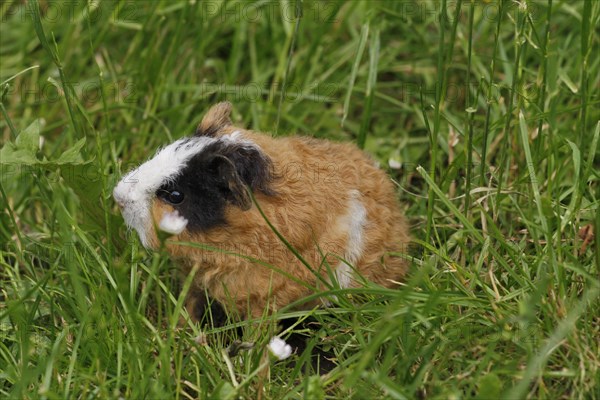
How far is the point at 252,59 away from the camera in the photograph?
5.75 meters

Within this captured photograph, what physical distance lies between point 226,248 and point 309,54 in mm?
2155

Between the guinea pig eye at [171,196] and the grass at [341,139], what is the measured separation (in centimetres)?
30

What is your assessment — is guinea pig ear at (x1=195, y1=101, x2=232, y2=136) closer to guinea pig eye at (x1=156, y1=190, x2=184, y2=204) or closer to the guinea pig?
the guinea pig

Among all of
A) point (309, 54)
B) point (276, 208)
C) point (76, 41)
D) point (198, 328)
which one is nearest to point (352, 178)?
point (276, 208)

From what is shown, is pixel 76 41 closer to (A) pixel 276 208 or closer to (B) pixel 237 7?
(B) pixel 237 7

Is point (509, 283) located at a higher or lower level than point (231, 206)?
lower

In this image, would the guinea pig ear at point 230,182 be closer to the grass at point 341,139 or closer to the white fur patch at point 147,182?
the white fur patch at point 147,182

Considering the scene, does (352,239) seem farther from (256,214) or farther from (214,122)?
(214,122)

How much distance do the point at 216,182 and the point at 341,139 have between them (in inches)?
72.2

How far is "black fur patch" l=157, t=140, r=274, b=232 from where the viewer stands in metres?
3.64

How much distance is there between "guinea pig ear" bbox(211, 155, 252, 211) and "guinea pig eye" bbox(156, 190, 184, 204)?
204 millimetres

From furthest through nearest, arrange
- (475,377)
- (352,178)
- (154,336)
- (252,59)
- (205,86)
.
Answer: (252,59), (205,86), (352,178), (154,336), (475,377)

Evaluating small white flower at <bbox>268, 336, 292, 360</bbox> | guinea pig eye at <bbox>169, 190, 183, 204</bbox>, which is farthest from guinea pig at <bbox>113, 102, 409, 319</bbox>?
small white flower at <bbox>268, 336, 292, 360</bbox>

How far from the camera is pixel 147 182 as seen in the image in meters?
3.71
